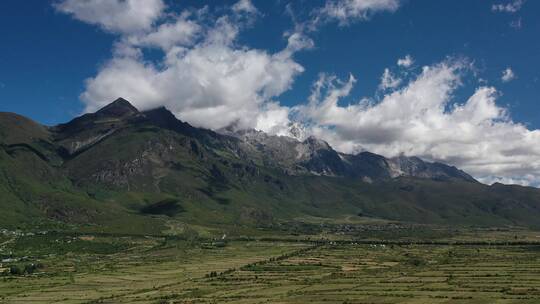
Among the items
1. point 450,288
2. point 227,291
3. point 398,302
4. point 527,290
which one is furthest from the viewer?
point 227,291

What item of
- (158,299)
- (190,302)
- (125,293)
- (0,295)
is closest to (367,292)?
(190,302)

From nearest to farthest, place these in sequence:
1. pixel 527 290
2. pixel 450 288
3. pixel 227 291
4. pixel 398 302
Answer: pixel 398 302
pixel 527 290
pixel 450 288
pixel 227 291

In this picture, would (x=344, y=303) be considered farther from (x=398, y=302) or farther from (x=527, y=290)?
(x=527, y=290)

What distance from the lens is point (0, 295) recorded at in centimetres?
19138

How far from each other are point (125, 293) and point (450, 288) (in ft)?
382

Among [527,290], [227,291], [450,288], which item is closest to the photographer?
[527,290]

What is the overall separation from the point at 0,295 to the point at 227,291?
83.2 m

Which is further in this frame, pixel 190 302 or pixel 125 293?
pixel 125 293

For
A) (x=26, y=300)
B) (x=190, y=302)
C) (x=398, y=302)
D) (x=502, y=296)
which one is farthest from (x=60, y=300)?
(x=502, y=296)

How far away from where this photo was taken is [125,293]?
194500 mm

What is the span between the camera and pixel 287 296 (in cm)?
17338

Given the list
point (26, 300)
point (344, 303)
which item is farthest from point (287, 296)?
point (26, 300)

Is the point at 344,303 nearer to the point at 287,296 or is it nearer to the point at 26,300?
the point at 287,296

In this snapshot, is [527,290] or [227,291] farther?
[227,291]
